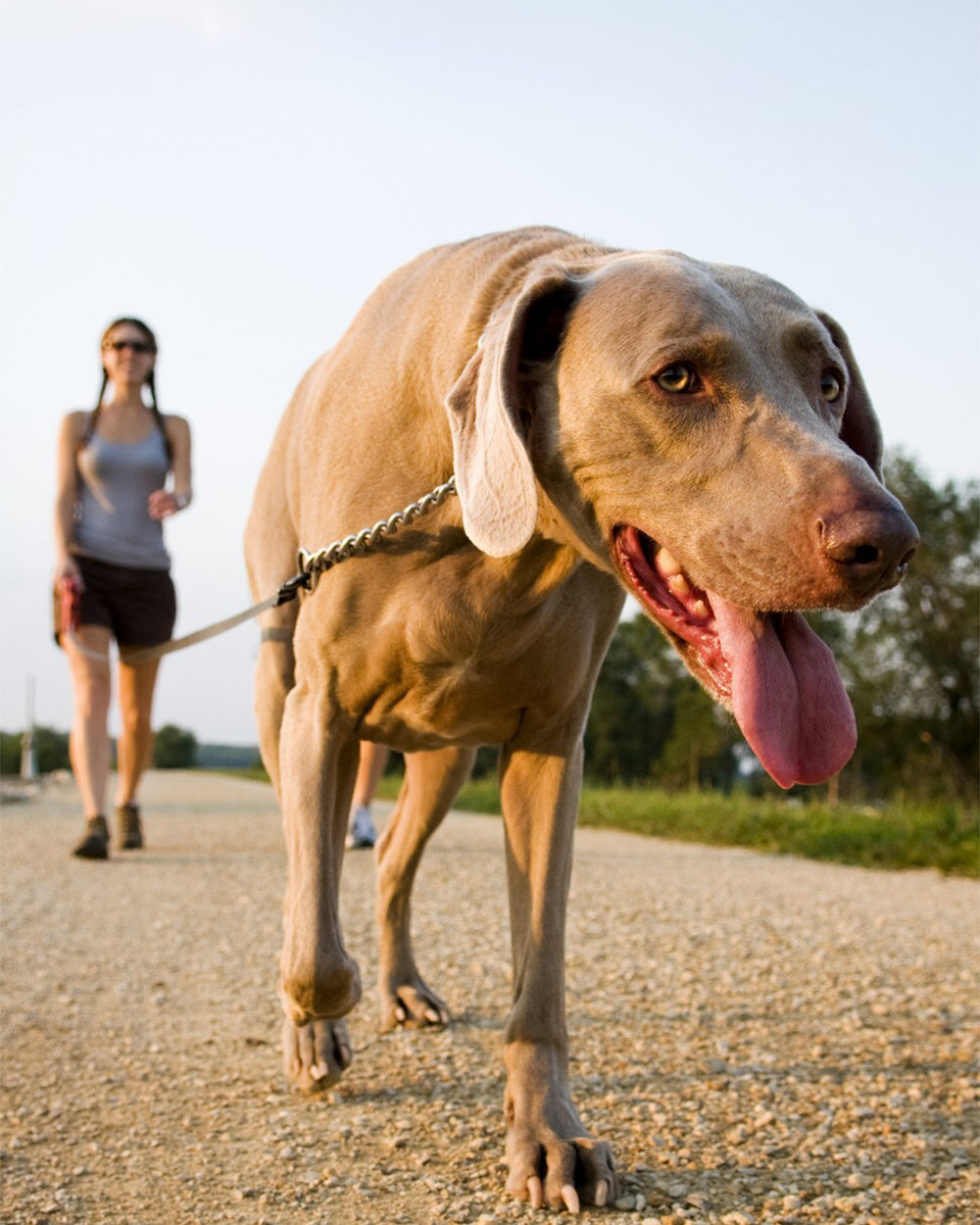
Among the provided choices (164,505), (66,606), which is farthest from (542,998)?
(66,606)

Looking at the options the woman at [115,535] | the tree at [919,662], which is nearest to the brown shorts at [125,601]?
the woman at [115,535]

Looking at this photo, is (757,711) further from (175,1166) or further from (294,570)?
(294,570)

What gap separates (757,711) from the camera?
239cm

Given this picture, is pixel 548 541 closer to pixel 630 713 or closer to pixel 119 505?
pixel 119 505

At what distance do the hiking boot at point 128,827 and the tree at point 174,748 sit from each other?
53.8 metres

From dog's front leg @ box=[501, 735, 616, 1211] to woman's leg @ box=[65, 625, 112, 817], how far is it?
16.7ft

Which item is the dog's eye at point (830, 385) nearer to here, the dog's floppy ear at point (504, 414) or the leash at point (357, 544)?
the dog's floppy ear at point (504, 414)

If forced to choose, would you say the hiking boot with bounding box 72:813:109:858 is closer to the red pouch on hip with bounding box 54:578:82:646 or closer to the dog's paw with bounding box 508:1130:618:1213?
the red pouch on hip with bounding box 54:578:82:646

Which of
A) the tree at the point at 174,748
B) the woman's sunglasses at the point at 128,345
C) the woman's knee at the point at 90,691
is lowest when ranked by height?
the tree at the point at 174,748

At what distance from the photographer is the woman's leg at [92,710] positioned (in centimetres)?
792

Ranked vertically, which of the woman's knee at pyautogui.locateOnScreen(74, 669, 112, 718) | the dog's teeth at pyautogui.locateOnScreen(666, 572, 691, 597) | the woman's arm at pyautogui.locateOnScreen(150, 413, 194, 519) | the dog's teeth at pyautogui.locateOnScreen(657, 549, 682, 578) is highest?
the woman's arm at pyautogui.locateOnScreen(150, 413, 194, 519)

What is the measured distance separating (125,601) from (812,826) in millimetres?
5162

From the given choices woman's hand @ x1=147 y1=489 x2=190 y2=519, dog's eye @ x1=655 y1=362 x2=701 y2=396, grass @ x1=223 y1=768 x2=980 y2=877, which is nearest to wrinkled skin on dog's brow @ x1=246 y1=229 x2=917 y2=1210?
dog's eye @ x1=655 y1=362 x2=701 y2=396

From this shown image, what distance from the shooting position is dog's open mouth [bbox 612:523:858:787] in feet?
7.87
